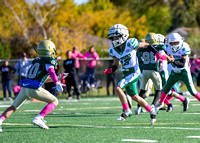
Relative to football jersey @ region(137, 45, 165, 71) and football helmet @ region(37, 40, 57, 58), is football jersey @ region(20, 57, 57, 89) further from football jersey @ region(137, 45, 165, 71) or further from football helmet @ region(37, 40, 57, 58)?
football jersey @ region(137, 45, 165, 71)

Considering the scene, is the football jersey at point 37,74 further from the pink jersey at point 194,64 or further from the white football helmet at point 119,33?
the pink jersey at point 194,64

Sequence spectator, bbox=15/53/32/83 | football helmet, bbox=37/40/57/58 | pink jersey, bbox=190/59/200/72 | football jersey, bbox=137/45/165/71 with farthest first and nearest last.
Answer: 1. pink jersey, bbox=190/59/200/72
2. spectator, bbox=15/53/32/83
3. football jersey, bbox=137/45/165/71
4. football helmet, bbox=37/40/57/58

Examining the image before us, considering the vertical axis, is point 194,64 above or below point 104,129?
above

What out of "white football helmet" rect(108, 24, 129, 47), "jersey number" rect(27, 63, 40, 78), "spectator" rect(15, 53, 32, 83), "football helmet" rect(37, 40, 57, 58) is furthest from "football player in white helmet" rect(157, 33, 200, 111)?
"spectator" rect(15, 53, 32, 83)

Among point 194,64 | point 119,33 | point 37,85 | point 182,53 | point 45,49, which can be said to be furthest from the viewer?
point 194,64

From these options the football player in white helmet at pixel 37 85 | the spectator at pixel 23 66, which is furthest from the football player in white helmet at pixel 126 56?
the spectator at pixel 23 66

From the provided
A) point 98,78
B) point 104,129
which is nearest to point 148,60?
point 104,129

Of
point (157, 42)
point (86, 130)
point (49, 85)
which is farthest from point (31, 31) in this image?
point (86, 130)

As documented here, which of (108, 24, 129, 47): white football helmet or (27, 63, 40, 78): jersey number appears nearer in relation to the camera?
(27, 63, 40, 78): jersey number

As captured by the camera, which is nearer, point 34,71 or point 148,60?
point 34,71

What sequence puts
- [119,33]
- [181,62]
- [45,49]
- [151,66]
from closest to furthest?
1. [45,49]
2. [119,33]
3. [181,62]
4. [151,66]

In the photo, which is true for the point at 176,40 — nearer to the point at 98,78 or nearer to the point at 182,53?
the point at 182,53

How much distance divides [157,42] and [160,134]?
402cm

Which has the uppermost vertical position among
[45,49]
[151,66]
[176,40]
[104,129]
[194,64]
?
[176,40]
